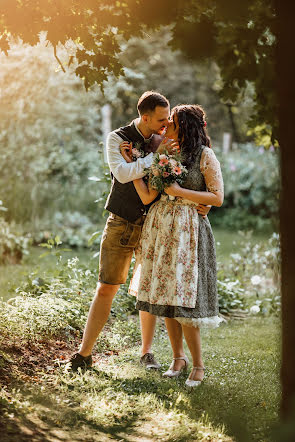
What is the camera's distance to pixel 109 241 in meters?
3.96

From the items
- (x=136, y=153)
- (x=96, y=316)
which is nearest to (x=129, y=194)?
(x=136, y=153)

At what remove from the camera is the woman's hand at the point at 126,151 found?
382 centimetres

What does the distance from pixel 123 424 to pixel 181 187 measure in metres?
1.46

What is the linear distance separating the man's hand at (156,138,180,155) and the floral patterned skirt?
30 cm

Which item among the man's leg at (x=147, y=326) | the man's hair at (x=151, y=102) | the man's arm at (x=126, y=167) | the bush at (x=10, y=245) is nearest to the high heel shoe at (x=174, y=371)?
the man's leg at (x=147, y=326)

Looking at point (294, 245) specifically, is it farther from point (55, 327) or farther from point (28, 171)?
point (28, 171)

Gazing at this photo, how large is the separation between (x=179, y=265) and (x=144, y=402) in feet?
2.74

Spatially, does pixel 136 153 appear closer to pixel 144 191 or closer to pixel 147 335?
pixel 144 191

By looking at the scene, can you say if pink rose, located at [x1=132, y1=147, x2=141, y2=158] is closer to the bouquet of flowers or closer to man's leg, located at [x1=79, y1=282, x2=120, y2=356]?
the bouquet of flowers

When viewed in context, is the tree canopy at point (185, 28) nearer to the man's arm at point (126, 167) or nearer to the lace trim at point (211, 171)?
the lace trim at point (211, 171)

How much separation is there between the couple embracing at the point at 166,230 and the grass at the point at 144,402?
0.71 feet

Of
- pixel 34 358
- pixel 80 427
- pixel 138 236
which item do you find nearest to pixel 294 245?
pixel 80 427

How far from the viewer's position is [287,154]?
83.3 inches

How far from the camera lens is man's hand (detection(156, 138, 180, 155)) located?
3.73 meters
